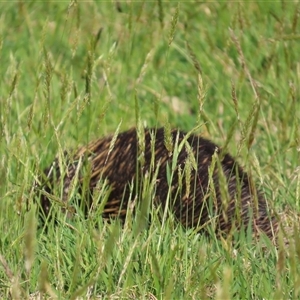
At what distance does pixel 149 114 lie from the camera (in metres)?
4.84

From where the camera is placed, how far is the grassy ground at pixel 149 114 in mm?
2594

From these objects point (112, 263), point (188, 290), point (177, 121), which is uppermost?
point (188, 290)

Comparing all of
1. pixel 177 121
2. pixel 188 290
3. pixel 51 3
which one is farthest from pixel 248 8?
pixel 188 290

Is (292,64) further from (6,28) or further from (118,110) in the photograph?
(6,28)

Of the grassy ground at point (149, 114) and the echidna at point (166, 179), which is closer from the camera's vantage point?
the grassy ground at point (149, 114)

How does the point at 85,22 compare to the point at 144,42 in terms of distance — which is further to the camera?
the point at 85,22

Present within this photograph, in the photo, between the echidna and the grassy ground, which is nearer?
the grassy ground

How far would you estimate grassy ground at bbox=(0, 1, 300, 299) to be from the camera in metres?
2.59

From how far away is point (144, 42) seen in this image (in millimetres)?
5141

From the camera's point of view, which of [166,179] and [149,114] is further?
[149,114]

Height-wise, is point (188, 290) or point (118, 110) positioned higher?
point (188, 290)

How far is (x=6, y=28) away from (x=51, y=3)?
42cm

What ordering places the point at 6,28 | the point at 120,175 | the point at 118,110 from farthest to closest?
the point at 6,28 → the point at 118,110 → the point at 120,175

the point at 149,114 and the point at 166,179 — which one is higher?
the point at 166,179
